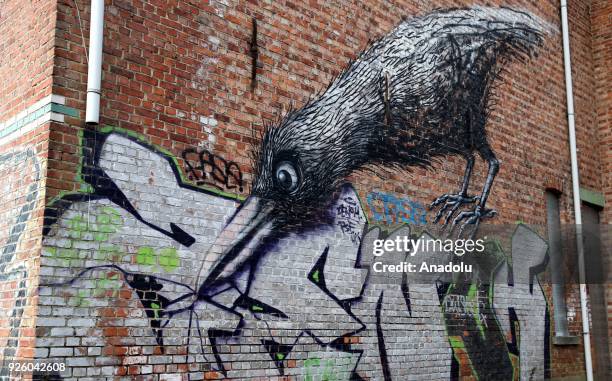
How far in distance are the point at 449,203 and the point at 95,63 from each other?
16.4 ft

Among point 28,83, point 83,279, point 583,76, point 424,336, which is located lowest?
point 424,336

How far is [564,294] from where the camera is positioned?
33.3ft

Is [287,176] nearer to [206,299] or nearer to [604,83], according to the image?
[206,299]

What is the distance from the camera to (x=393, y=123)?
7.97 m

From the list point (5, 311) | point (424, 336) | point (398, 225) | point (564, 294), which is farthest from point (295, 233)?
point (564, 294)

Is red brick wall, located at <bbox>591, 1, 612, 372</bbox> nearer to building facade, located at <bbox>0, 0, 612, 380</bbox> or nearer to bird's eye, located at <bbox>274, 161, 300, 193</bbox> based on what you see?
building facade, located at <bbox>0, 0, 612, 380</bbox>

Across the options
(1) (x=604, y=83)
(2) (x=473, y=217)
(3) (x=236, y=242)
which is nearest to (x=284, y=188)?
(3) (x=236, y=242)

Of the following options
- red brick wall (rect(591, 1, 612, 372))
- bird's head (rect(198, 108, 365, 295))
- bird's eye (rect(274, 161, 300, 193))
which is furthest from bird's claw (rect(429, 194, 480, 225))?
red brick wall (rect(591, 1, 612, 372))

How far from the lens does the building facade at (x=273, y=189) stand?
5.10 m

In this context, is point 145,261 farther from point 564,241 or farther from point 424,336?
point 564,241

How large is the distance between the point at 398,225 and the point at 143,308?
3.49 m

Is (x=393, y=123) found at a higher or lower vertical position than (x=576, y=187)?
higher

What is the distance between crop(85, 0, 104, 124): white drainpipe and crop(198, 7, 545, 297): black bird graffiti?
1595mm

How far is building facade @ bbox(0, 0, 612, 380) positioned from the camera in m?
5.10
